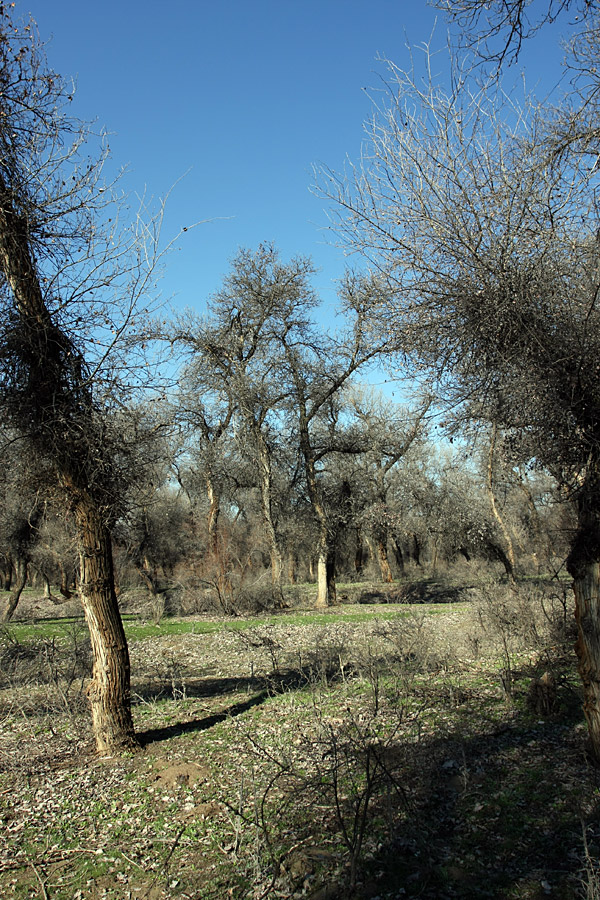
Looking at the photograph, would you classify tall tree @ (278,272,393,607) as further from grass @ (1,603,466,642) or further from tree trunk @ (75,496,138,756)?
tree trunk @ (75,496,138,756)

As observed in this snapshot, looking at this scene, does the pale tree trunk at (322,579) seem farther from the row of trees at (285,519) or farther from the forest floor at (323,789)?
the forest floor at (323,789)

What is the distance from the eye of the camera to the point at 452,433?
648cm

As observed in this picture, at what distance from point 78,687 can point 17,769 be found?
9.08 ft

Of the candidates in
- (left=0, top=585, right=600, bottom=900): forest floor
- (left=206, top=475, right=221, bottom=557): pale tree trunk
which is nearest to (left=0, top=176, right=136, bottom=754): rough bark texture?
(left=0, top=585, right=600, bottom=900): forest floor

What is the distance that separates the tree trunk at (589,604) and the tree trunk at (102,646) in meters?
4.71

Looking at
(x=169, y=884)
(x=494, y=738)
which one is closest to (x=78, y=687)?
(x=169, y=884)

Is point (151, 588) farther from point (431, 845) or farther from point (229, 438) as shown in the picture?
point (431, 845)

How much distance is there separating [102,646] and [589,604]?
496 cm

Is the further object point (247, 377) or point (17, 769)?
point (247, 377)

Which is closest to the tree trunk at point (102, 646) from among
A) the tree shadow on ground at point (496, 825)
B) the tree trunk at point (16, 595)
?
the tree shadow on ground at point (496, 825)

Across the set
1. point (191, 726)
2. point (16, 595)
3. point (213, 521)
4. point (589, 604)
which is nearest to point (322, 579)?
point (213, 521)

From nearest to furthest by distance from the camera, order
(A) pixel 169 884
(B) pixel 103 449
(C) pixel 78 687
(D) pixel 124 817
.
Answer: (A) pixel 169 884 → (D) pixel 124 817 → (B) pixel 103 449 → (C) pixel 78 687

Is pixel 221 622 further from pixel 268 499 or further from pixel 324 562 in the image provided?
pixel 268 499

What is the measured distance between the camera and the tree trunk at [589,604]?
503 centimetres
